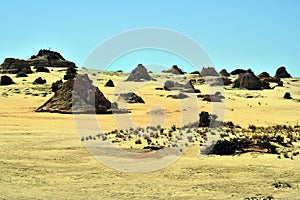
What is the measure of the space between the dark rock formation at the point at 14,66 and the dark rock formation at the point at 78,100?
68.1 feet

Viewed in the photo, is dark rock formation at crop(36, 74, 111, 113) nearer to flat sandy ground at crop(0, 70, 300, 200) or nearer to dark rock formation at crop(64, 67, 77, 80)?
flat sandy ground at crop(0, 70, 300, 200)

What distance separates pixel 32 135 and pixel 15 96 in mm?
15335

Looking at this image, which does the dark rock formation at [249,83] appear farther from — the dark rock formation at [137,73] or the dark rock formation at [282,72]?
the dark rock formation at [282,72]

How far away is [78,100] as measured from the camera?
22125 mm

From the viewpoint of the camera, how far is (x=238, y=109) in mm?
27906

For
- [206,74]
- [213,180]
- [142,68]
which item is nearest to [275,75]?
[206,74]

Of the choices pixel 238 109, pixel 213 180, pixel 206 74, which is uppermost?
pixel 206 74

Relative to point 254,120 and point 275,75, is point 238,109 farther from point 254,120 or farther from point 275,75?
point 275,75

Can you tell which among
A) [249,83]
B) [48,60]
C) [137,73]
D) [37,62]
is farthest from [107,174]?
[48,60]

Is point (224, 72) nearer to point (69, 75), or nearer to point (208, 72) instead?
point (208, 72)

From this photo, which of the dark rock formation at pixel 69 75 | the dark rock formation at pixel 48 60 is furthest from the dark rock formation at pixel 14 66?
the dark rock formation at pixel 69 75

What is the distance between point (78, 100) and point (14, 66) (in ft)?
80.4

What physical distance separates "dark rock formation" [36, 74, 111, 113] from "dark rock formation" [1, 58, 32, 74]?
20.8 metres

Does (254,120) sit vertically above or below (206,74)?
below
